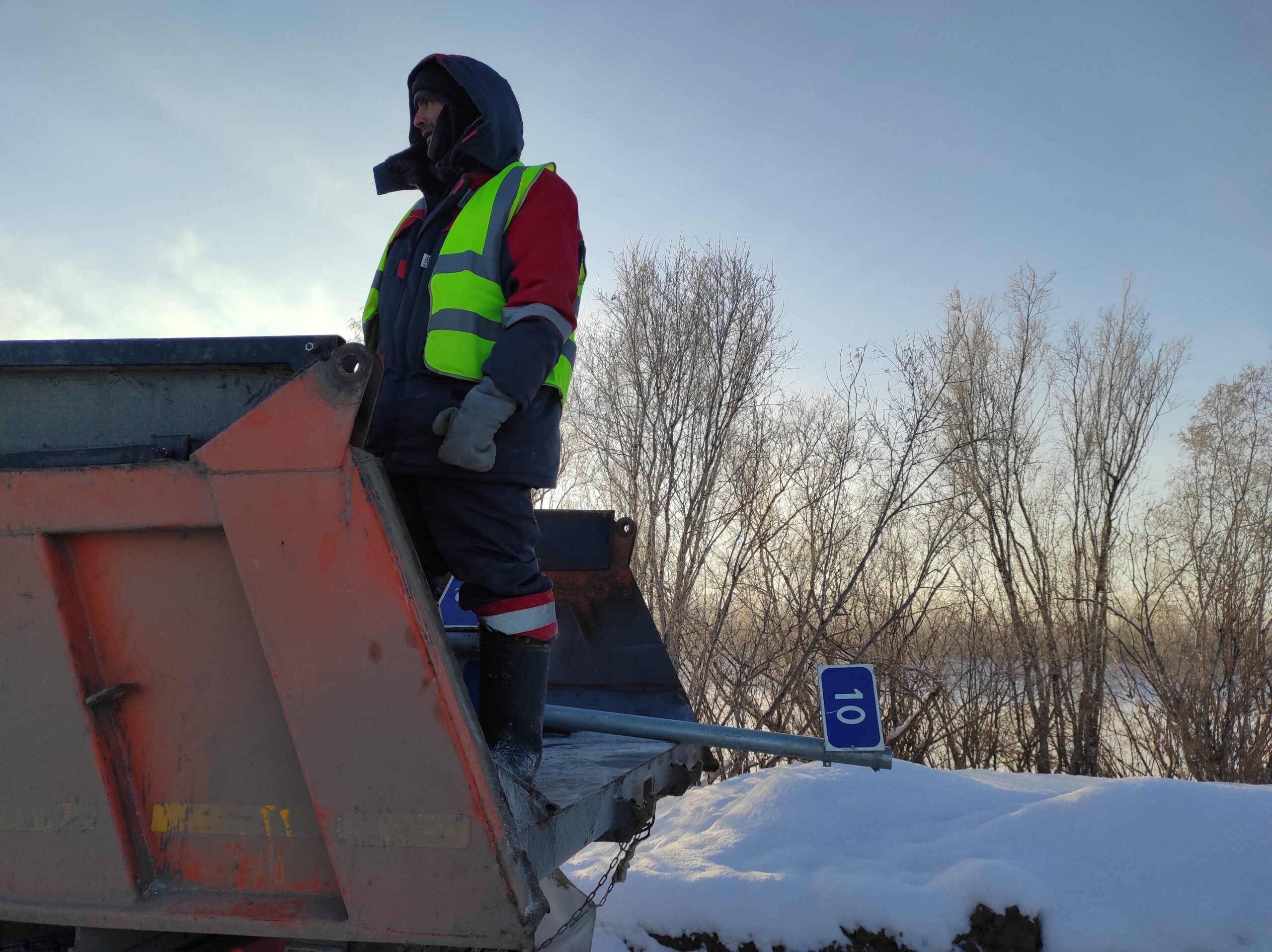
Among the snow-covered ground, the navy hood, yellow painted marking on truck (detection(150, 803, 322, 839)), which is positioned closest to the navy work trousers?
yellow painted marking on truck (detection(150, 803, 322, 839))

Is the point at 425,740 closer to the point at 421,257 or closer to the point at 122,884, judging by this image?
the point at 122,884

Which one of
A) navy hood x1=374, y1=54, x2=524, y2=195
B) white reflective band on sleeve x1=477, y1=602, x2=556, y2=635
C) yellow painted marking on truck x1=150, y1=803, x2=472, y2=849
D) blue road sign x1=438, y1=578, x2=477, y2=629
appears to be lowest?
yellow painted marking on truck x1=150, y1=803, x2=472, y2=849

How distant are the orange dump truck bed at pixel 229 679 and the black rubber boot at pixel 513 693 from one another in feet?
0.82

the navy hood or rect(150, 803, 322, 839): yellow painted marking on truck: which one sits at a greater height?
the navy hood

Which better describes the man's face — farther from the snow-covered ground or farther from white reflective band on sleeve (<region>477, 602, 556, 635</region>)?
the snow-covered ground

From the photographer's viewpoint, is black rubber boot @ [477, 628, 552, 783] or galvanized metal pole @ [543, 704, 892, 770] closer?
black rubber boot @ [477, 628, 552, 783]

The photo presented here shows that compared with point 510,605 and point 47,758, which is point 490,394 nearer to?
point 510,605

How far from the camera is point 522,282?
1801mm

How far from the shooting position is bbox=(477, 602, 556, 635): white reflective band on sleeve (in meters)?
1.74

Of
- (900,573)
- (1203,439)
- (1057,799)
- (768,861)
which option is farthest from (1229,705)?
(768,861)

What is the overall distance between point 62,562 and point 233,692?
1.20ft

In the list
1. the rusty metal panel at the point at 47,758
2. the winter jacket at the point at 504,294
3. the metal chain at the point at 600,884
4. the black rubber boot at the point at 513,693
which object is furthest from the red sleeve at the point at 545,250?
the metal chain at the point at 600,884

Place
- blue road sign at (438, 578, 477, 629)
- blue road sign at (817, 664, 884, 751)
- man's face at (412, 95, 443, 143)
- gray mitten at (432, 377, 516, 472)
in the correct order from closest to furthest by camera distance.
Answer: gray mitten at (432, 377, 516, 472) < man's face at (412, 95, 443, 143) < blue road sign at (817, 664, 884, 751) < blue road sign at (438, 578, 477, 629)

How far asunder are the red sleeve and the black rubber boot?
2.39 feet
